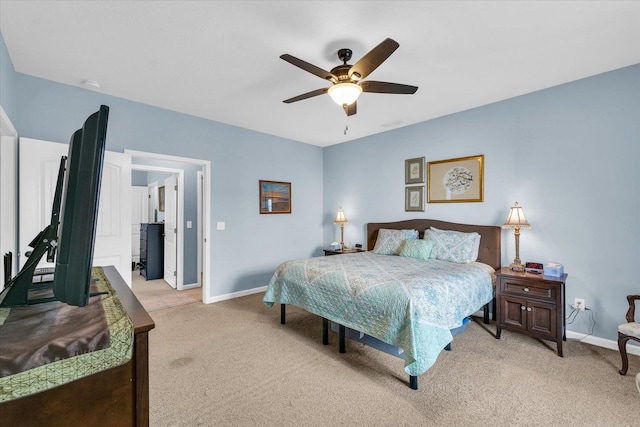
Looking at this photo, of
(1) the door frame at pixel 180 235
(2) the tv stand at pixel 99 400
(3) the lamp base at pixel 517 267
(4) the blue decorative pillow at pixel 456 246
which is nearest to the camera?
(2) the tv stand at pixel 99 400

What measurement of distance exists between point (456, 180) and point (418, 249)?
1102mm

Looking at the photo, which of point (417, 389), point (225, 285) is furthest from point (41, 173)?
point (417, 389)

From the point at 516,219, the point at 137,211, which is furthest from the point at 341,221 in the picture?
the point at 137,211

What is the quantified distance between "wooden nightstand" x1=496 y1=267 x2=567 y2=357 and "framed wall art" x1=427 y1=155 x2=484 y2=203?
3.80 ft

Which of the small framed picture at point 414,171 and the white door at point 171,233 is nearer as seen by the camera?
the small framed picture at point 414,171

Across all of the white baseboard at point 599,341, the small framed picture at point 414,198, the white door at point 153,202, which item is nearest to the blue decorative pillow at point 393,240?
the small framed picture at point 414,198

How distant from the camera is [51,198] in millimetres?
2824

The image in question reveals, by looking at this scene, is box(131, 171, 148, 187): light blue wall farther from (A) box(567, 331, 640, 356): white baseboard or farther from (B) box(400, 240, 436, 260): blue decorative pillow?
(A) box(567, 331, 640, 356): white baseboard

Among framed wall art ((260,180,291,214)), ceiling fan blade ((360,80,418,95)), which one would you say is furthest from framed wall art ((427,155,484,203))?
framed wall art ((260,180,291,214))

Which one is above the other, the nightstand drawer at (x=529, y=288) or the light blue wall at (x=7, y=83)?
the light blue wall at (x=7, y=83)

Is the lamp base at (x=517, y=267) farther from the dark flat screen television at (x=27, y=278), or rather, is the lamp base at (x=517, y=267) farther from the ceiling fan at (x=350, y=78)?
the dark flat screen television at (x=27, y=278)

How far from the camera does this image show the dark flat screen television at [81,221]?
86cm

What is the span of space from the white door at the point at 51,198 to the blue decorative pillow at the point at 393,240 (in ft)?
10.4

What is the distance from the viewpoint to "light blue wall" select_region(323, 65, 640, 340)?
2744 mm
